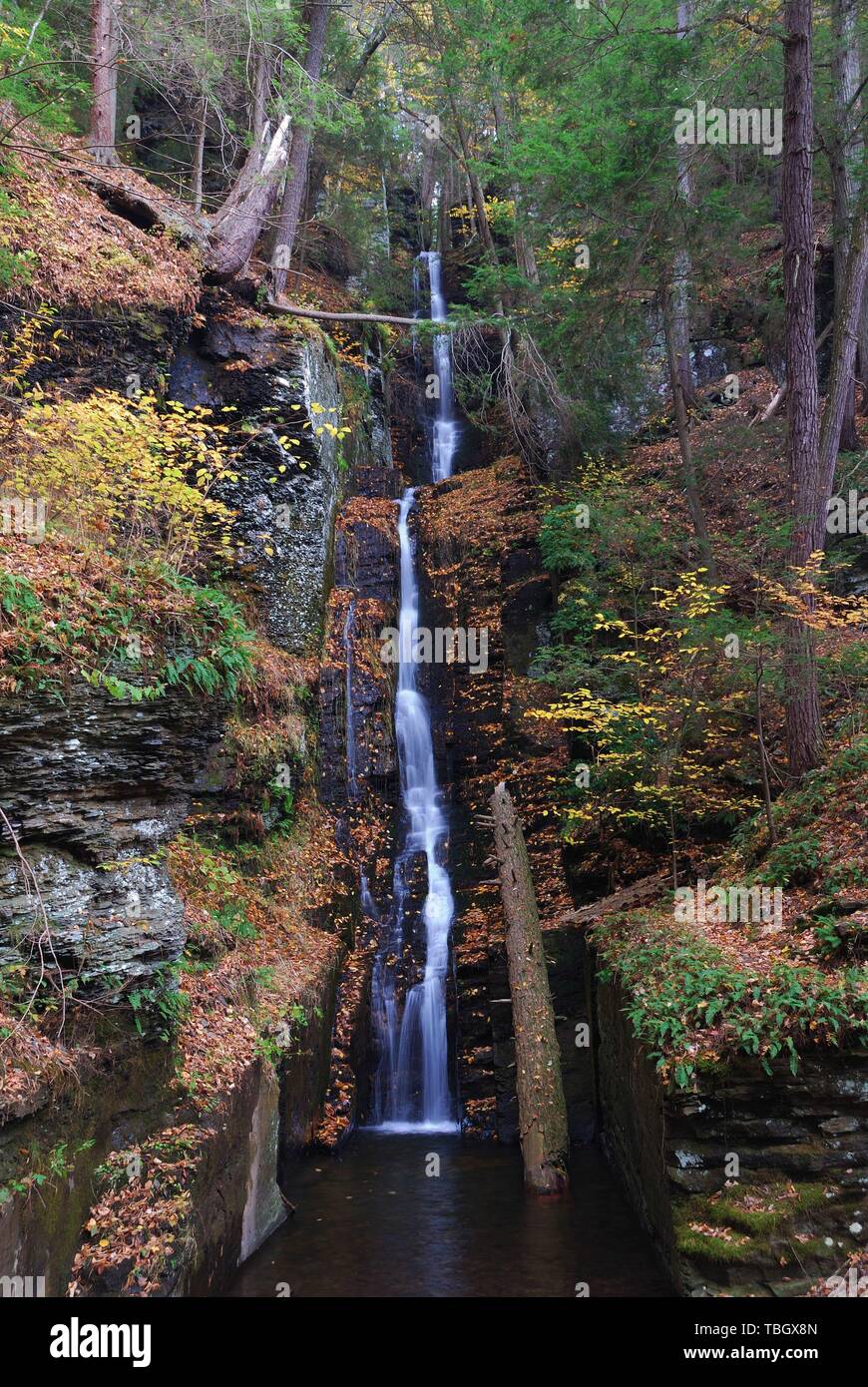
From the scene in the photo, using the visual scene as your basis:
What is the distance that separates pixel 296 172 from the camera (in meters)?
14.0

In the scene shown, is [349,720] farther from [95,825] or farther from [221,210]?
[221,210]

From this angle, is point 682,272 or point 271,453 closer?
point 271,453

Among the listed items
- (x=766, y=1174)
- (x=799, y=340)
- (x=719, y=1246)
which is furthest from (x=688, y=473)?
(x=719, y=1246)

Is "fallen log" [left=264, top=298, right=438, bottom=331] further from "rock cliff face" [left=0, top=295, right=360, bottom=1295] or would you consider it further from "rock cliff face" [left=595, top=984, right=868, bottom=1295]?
"rock cliff face" [left=595, top=984, right=868, bottom=1295]

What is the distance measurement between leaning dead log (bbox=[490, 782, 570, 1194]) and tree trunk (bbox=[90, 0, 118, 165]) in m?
9.99

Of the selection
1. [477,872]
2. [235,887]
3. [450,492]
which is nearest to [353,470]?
[450,492]

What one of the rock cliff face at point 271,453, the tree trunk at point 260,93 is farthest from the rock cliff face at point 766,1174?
the tree trunk at point 260,93

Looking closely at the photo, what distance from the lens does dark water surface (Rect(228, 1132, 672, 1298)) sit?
607cm

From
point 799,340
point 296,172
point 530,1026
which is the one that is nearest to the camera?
point 530,1026

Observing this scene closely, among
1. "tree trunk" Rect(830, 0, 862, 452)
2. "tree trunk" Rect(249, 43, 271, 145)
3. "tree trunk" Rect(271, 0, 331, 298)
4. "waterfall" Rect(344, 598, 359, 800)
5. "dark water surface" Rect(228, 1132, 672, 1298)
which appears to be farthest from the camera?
"tree trunk" Rect(271, 0, 331, 298)

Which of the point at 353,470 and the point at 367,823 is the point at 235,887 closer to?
the point at 367,823

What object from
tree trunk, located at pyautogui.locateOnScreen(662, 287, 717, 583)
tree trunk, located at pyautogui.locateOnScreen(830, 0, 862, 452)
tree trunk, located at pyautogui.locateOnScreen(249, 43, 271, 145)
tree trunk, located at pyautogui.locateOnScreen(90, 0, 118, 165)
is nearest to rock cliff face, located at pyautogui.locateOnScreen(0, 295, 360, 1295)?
tree trunk, located at pyautogui.locateOnScreen(662, 287, 717, 583)

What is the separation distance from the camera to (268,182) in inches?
514

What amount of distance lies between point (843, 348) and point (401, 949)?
9.67 metres
